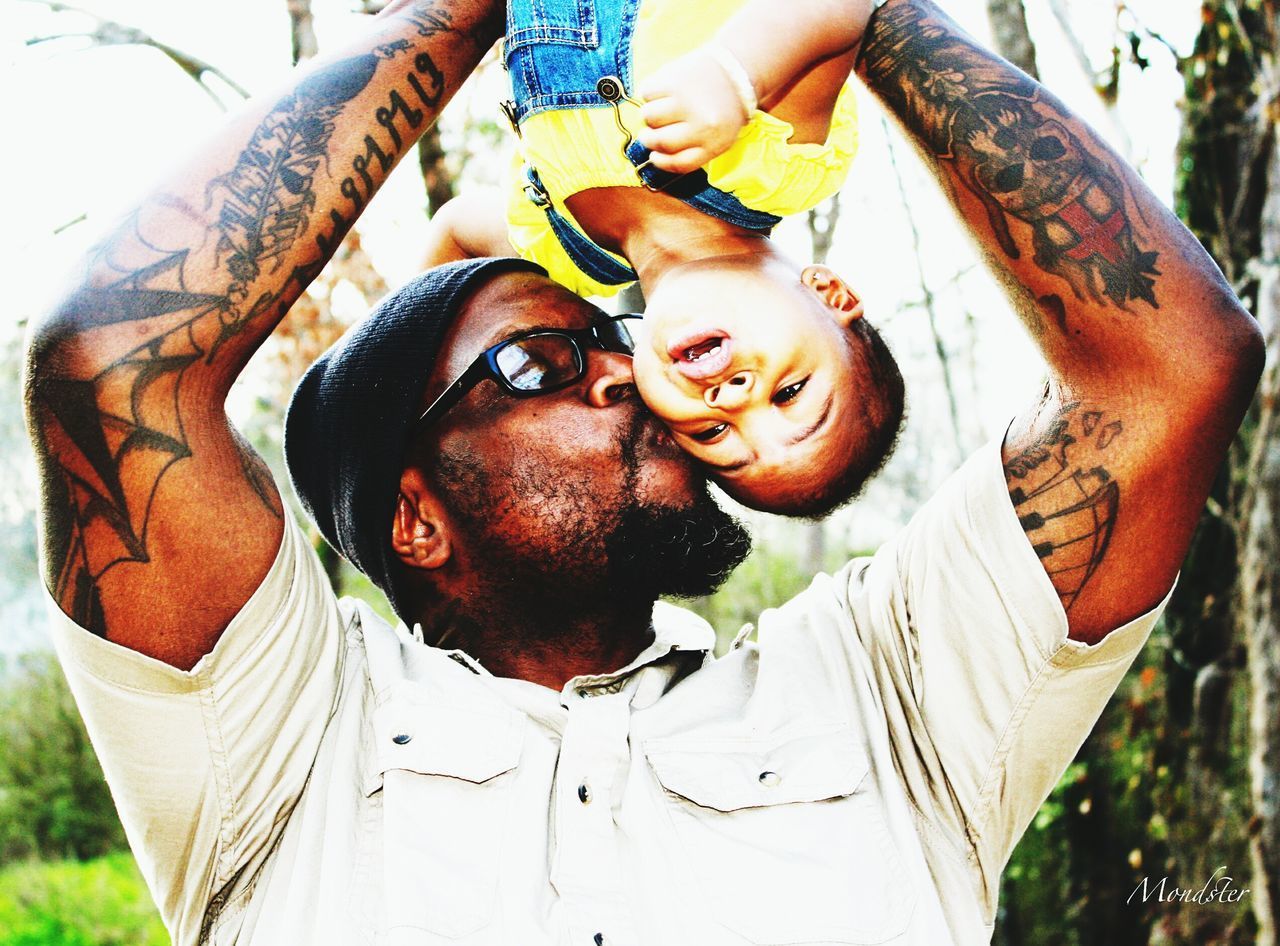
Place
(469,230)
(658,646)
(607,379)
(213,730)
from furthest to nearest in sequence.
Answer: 1. (469,230)
2. (607,379)
3. (658,646)
4. (213,730)

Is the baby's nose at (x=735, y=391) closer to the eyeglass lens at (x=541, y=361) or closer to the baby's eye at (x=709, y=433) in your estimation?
the baby's eye at (x=709, y=433)

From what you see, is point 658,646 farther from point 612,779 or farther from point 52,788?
point 52,788

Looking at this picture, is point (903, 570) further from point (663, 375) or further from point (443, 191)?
point (443, 191)

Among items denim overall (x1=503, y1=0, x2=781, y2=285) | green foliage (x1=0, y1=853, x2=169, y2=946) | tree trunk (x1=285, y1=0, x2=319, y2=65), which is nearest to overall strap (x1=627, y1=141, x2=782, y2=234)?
denim overall (x1=503, y1=0, x2=781, y2=285)

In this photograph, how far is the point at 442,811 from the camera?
2035mm

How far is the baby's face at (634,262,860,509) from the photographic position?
7.00 feet

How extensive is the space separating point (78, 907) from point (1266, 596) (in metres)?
9.37

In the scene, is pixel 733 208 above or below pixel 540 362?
above

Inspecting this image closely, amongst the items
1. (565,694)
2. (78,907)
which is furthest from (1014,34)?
(78,907)

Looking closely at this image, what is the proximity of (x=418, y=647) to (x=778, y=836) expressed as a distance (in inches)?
33.7

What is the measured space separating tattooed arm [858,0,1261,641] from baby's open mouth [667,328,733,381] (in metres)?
0.48

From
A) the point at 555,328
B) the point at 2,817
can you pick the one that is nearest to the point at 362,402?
the point at 555,328

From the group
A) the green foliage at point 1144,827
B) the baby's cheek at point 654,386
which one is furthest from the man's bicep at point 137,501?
the green foliage at point 1144,827

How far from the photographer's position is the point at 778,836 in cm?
206
